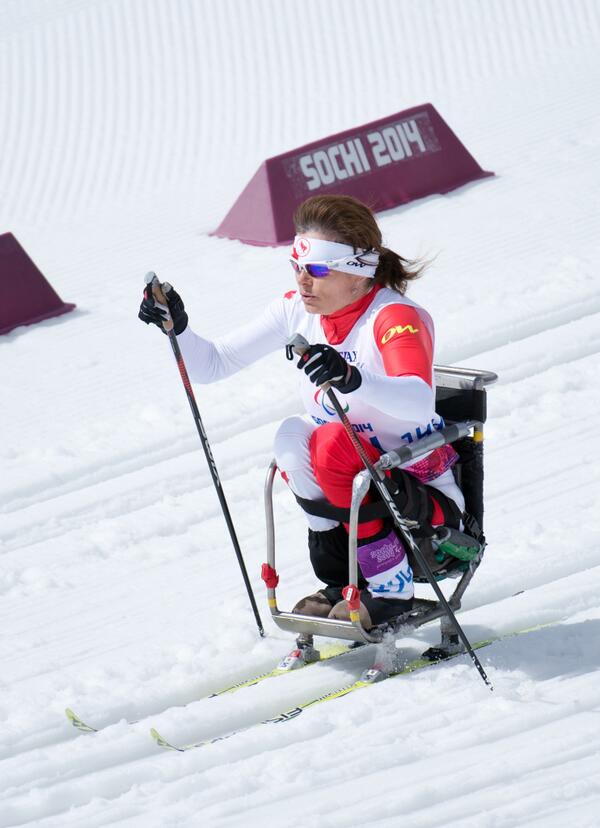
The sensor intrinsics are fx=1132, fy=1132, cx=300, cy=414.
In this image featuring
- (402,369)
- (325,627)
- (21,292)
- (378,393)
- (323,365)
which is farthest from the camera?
(21,292)

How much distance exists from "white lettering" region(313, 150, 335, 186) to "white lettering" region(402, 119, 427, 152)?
0.77 m

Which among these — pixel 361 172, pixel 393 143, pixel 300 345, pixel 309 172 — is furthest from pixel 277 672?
pixel 393 143

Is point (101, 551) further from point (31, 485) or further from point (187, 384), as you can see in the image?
point (187, 384)

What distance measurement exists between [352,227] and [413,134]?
6.33m

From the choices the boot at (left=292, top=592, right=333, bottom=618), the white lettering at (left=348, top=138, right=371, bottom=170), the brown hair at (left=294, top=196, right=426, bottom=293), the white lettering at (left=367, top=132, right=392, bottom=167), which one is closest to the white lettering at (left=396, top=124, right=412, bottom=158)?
the white lettering at (left=367, top=132, right=392, bottom=167)

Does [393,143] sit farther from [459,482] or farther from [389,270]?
[459,482]

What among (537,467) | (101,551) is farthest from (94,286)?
(537,467)

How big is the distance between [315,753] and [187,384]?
4.28 feet

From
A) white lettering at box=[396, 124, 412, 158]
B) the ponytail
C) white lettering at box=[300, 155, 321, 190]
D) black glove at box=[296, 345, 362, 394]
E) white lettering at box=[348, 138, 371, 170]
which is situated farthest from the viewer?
white lettering at box=[396, 124, 412, 158]

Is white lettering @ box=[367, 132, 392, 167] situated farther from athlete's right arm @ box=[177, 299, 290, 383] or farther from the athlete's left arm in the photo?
the athlete's left arm

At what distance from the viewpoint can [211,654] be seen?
153 inches

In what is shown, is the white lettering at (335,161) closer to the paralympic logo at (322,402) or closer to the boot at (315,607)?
the paralympic logo at (322,402)

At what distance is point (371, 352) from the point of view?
3463 millimetres

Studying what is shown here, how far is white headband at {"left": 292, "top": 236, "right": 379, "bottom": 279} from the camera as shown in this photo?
348 cm
